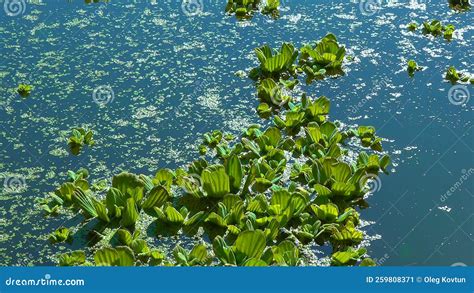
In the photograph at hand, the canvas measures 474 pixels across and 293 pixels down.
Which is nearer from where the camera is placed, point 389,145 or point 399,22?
point 389,145

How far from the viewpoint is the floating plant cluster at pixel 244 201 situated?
4926mm

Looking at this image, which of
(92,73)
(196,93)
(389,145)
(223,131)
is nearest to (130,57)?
(92,73)

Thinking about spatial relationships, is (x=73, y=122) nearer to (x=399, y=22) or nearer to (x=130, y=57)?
(x=130, y=57)

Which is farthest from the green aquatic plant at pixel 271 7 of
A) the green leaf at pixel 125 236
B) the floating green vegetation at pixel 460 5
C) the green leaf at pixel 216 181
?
the green leaf at pixel 125 236

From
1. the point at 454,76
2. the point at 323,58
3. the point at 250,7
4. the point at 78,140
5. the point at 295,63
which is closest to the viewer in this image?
the point at 78,140

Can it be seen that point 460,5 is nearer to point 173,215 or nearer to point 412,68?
point 412,68

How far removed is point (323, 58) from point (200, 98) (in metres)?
1.42

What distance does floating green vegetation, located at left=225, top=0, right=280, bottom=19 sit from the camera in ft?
28.6

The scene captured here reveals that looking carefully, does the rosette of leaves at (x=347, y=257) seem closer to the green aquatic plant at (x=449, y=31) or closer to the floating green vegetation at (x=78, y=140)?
the floating green vegetation at (x=78, y=140)

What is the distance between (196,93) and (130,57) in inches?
43.0

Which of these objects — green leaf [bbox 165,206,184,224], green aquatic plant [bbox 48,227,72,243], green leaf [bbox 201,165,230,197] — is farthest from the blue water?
green leaf [bbox 165,206,184,224]

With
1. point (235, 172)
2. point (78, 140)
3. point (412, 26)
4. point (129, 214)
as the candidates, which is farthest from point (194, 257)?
point (412, 26)

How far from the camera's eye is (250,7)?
8.91m

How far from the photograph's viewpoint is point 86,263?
4910 mm
